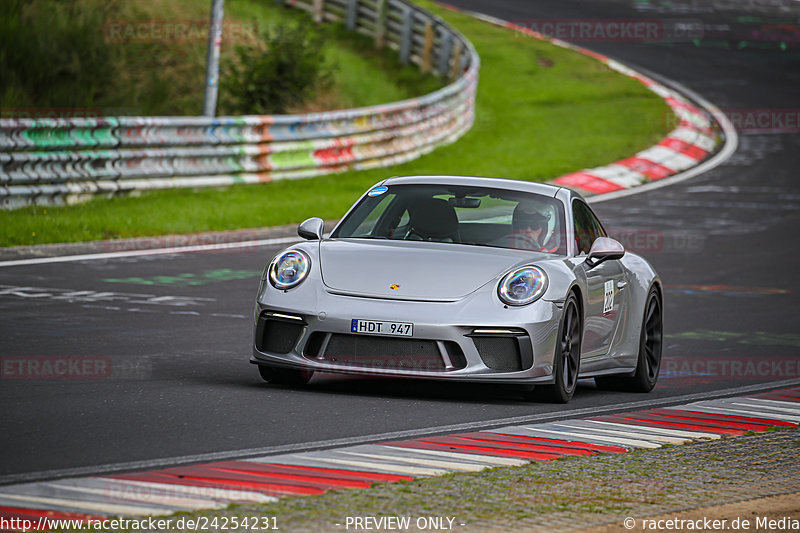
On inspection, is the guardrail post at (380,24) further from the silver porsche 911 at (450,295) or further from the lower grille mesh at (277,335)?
the lower grille mesh at (277,335)

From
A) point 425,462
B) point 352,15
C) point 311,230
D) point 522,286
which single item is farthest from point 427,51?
point 425,462

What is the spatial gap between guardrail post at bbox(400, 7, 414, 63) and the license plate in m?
29.0

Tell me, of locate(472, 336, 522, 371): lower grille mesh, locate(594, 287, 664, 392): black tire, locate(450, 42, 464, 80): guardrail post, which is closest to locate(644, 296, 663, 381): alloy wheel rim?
locate(594, 287, 664, 392): black tire

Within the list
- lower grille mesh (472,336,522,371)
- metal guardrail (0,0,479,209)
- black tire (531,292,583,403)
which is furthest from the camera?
metal guardrail (0,0,479,209)

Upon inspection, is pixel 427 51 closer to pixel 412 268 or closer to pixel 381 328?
pixel 412 268

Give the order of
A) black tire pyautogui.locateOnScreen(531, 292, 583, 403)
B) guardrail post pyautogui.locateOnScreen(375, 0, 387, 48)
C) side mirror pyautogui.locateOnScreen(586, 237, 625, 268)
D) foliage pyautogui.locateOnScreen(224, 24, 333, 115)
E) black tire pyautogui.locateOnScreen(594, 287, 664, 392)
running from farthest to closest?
guardrail post pyautogui.locateOnScreen(375, 0, 387, 48) < foliage pyautogui.locateOnScreen(224, 24, 333, 115) < black tire pyautogui.locateOnScreen(594, 287, 664, 392) < side mirror pyautogui.locateOnScreen(586, 237, 625, 268) < black tire pyautogui.locateOnScreen(531, 292, 583, 403)

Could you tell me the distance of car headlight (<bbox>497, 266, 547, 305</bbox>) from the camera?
27.2ft

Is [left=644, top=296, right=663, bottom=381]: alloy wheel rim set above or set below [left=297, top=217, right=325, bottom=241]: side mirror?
below

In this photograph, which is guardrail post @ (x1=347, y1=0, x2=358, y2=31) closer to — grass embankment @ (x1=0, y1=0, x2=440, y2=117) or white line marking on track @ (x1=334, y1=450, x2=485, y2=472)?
grass embankment @ (x1=0, y1=0, x2=440, y2=117)

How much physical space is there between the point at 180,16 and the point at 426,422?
936 inches

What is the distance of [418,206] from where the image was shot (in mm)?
9391

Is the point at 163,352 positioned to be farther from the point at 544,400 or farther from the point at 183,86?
the point at 183,86

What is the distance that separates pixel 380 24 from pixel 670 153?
12.0 metres

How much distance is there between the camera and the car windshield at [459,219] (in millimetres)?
9172
